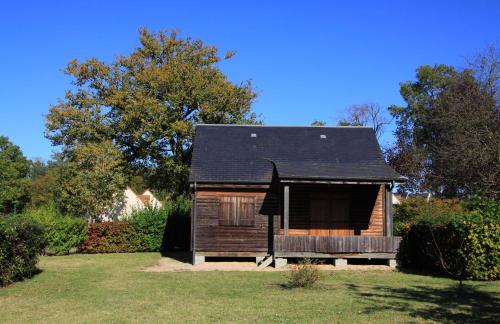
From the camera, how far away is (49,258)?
2253 cm

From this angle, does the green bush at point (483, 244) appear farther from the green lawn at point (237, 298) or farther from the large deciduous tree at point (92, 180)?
the large deciduous tree at point (92, 180)

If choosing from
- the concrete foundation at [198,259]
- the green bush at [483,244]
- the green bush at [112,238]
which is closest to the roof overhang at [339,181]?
the green bush at [483,244]

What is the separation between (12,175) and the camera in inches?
2320

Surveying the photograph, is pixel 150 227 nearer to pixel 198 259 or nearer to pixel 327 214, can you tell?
pixel 198 259

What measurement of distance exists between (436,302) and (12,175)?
57.2 metres

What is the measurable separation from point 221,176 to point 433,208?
1155 cm

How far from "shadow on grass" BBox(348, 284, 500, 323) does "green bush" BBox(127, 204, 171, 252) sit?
525 inches

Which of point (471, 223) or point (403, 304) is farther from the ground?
point (471, 223)

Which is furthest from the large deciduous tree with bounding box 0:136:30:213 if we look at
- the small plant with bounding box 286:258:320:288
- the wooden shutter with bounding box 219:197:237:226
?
the small plant with bounding box 286:258:320:288

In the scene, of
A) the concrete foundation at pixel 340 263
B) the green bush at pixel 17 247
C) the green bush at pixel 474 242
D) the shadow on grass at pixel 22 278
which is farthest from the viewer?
the concrete foundation at pixel 340 263

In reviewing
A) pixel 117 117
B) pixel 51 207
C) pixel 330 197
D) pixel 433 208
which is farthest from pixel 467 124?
pixel 51 207

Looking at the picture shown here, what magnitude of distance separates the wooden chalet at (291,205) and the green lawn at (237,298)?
85.0 inches

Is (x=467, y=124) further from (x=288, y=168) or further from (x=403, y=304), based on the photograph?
(x=403, y=304)

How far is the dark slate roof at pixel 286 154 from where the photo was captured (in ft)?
65.5
